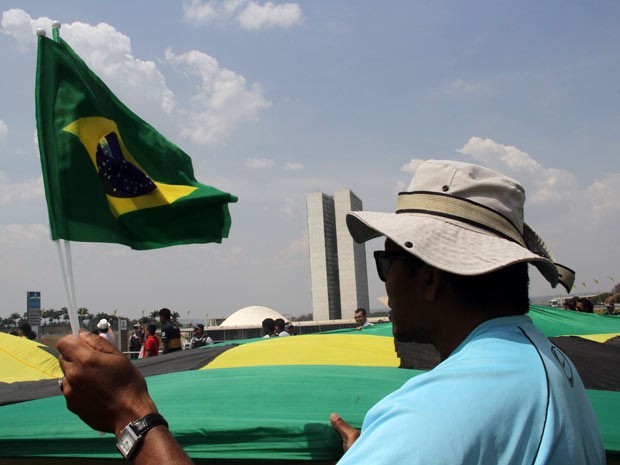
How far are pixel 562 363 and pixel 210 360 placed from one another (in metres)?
2.76

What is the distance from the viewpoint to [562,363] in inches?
43.4

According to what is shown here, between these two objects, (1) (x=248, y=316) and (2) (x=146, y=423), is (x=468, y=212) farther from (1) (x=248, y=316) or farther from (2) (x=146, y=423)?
(1) (x=248, y=316)

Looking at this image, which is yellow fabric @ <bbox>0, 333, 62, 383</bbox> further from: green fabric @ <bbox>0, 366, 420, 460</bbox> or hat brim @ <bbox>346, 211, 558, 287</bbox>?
hat brim @ <bbox>346, 211, 558, 287</bbox>

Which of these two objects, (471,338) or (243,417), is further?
(243,417)

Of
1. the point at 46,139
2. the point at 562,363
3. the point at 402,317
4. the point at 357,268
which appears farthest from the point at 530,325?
the point at 357,268

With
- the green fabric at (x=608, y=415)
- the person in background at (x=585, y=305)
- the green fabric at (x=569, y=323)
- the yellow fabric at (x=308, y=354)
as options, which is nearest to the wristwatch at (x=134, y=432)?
the green fabric at (x=608, y=415)

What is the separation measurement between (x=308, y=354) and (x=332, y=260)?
59.4 m

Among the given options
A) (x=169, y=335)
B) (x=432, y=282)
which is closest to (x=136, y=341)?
(x=169, y=335)

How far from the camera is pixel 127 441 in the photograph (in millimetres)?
1065

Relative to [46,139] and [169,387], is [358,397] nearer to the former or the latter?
[169,387]

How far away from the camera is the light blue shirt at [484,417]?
2.73 ft

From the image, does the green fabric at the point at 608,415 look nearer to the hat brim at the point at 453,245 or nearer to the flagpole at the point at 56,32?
the hat brim at the point at 453,245

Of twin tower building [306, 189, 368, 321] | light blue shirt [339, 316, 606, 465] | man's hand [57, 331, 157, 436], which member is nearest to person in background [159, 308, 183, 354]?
man's hand [57, 331, 157, 436]

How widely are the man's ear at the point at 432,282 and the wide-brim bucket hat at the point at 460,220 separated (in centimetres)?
9
